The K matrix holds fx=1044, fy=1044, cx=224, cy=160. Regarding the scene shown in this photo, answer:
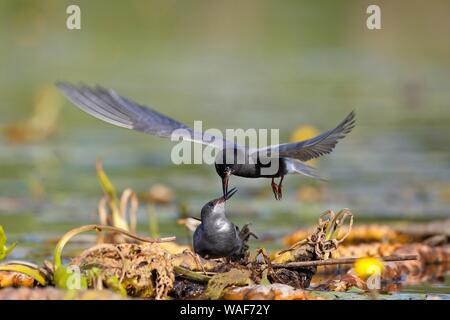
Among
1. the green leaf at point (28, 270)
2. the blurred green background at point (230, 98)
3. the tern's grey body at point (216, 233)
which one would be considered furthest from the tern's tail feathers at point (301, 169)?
the green leaf at point (28, 270)

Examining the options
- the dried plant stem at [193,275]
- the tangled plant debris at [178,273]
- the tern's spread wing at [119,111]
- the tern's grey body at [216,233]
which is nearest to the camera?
the tangled plant debris at [178,273]

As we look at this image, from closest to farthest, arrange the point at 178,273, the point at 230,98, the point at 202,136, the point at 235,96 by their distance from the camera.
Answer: the point at 178,273, the point at 202,136, the point at 230,98, the point at 235,96

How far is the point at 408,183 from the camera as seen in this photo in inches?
456

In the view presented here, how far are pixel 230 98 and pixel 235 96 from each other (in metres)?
0.31

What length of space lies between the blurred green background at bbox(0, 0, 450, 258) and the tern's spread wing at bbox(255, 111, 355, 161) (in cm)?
237

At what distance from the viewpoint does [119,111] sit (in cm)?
757

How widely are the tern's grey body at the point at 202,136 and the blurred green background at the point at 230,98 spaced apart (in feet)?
5.17

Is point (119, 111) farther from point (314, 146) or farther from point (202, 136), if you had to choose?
point (314, 146)

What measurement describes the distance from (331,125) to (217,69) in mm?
6660

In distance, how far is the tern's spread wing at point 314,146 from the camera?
6441mm

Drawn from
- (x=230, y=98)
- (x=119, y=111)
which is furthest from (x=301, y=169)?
(x=230, y=98)

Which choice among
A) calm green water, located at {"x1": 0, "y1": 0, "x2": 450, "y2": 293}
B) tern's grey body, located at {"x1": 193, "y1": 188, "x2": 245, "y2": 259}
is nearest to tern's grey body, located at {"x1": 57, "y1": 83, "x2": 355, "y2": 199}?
tern's grey body, located at {"x1": 193, "y1": 188, "x2": 245, "y2": 259}

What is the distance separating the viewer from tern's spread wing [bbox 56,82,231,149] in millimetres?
7348

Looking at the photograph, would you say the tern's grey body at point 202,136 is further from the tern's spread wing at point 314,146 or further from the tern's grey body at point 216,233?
the tern's grey body at point 216,233
